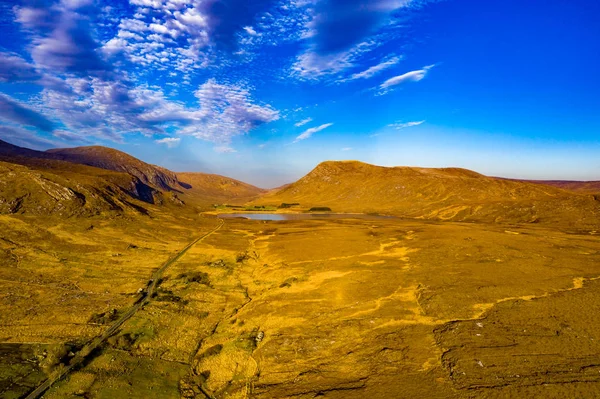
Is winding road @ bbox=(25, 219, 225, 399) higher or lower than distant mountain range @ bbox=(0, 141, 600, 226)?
lower

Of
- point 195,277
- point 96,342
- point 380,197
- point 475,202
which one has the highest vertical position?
point 380,197

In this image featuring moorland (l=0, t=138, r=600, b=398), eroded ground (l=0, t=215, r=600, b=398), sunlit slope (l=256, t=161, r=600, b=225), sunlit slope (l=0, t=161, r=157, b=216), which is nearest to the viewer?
eroded ground (l=0, t=215, r=600, b=398)

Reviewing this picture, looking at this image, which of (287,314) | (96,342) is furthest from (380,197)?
(96,342)

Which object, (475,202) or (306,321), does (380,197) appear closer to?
(475,202)

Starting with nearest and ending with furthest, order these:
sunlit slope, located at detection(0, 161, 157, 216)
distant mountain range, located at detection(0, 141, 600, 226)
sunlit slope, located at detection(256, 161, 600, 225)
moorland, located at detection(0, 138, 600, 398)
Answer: moorland, located at detection(0, 138, 600, 398)
sunlit slope, located at detection(0, 161, 157, 216)
distant mountain range, located at detection(0, 141, 600, 226)
sunlit slope, located at detection(256, 161, 600, 225)

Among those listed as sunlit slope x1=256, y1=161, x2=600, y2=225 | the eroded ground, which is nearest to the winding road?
the eroded ground

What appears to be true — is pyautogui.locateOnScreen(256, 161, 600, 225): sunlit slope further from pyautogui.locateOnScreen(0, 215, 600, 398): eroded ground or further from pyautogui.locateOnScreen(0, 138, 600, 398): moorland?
pyautogui.locateOnScreen(0, 215, 600, 398): eroded ground

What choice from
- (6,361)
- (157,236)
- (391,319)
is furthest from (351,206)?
(6,361)

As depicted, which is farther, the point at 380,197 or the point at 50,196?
the point at 380,197
